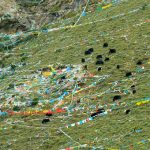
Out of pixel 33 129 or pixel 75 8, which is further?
pixel 75 8

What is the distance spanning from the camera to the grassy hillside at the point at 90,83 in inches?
1068

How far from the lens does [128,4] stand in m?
36.7

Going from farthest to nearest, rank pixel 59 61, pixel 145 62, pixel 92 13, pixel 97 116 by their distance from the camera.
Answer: pixel 92 13, pixel 59 61, pixel 145 62, pixel 97 116

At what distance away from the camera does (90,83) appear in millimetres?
31406

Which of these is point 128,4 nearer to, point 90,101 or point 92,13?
point 92,13

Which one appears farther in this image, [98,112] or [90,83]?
[90,83]

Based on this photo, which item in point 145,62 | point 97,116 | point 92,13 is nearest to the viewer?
point 97,116

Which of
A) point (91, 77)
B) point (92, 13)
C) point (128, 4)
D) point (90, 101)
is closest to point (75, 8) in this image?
point (92, 13)

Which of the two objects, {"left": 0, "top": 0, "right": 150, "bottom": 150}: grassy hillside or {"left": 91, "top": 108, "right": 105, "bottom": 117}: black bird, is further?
{"left": 91, "top": 108, "right": 105, "bottom": 117}: black bird

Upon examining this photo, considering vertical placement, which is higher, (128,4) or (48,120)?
(128,4)

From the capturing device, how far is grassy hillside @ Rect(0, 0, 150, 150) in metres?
27.1

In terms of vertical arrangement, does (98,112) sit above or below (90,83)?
below

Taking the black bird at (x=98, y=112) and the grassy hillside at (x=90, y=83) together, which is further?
the black bird at (x=98, y=112)

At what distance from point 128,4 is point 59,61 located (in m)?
7.17
